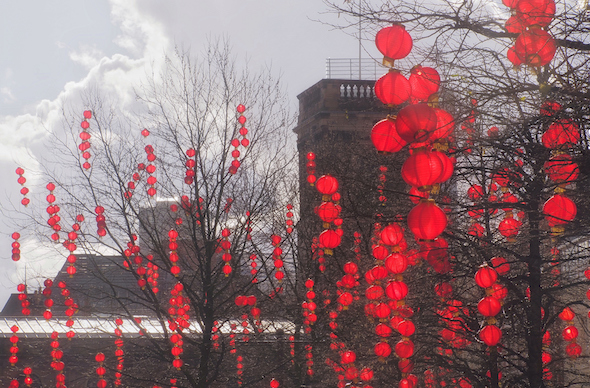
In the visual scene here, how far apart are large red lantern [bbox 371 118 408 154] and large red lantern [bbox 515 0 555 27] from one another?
1.44m

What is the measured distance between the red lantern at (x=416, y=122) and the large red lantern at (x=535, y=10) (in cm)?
121

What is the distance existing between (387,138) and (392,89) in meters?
0.45

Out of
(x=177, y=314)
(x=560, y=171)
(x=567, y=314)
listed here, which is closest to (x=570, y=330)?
(x=567, y=314)

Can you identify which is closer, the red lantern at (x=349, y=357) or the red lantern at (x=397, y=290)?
the red lantern at (x=397, y=290)

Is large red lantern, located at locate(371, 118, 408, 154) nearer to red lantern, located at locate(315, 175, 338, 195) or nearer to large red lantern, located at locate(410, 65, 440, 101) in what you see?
large red lantern, located at locate(410, 65, 440, 101)

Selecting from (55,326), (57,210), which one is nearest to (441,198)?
(57,210)

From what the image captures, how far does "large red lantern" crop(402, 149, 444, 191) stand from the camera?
502 cm

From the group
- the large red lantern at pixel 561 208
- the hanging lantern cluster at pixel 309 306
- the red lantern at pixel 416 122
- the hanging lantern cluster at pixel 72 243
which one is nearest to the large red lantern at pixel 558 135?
the large red lantern at pixel 561 208

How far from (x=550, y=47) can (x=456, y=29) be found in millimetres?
1026

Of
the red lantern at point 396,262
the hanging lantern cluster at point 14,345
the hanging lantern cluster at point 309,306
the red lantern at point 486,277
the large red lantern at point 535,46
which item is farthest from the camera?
the hanging lantern cluster at point 14,345

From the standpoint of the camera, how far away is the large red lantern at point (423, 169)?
16.5ft

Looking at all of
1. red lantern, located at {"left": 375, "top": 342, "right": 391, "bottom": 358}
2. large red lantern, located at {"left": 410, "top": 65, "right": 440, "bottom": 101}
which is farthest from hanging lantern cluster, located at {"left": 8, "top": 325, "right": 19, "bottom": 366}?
large red lantern, located at {"left": 410, "top": 65, "right": 440, "bottom": 101}

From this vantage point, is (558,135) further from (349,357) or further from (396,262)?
(349,357)

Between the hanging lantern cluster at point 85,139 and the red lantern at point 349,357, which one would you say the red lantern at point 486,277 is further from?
the hanging lantern cluster at point 85,139
